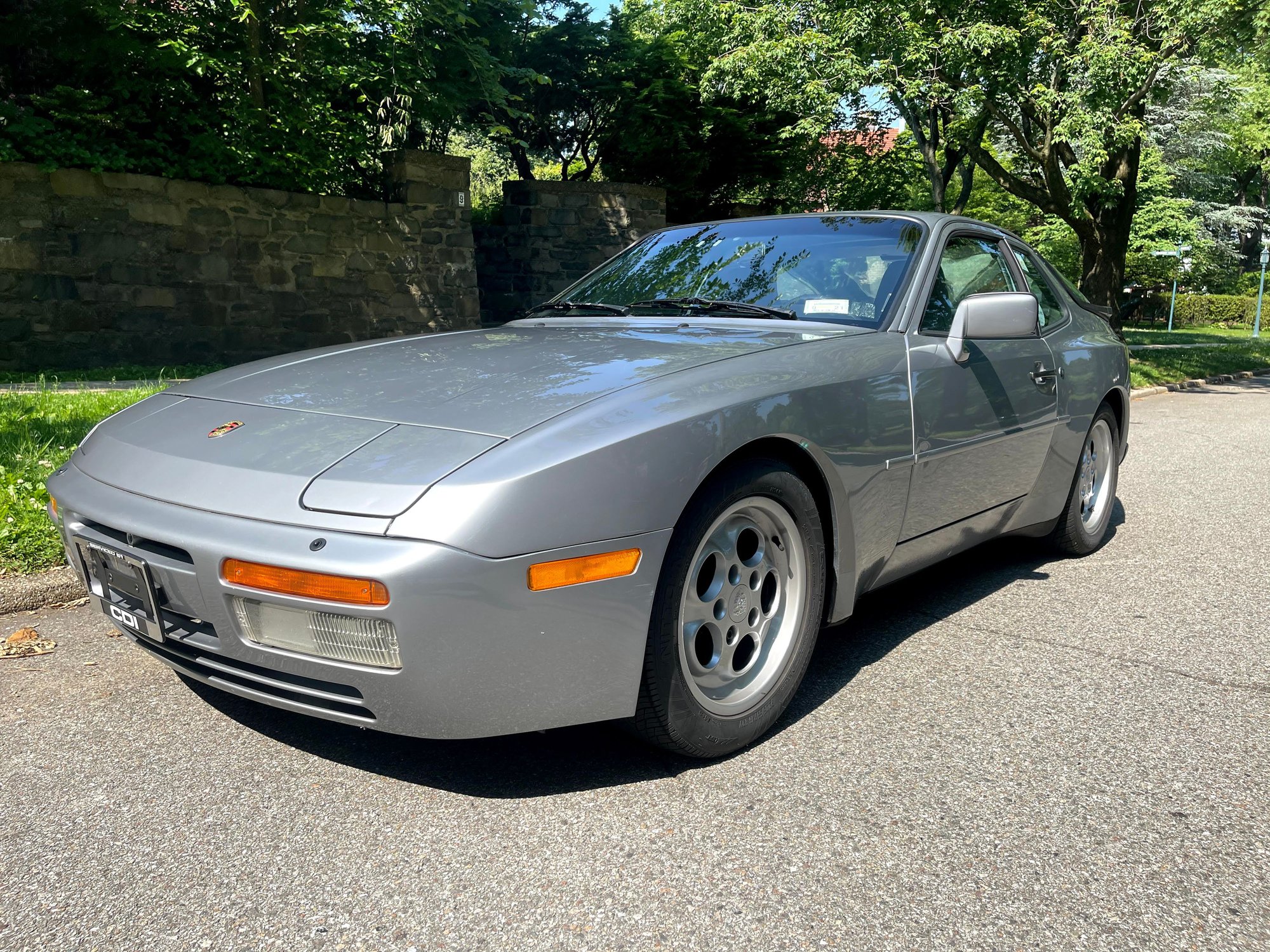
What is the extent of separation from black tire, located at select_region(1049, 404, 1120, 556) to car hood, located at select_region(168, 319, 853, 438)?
1803 millimetres

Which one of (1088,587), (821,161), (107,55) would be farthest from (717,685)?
(821,161)

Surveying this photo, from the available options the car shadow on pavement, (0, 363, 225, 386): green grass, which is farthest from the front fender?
(0, 363, 225, 386): green grass

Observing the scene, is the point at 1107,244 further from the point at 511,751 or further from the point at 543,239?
the point at 511,751

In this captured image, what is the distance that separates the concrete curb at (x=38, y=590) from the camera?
146 inches

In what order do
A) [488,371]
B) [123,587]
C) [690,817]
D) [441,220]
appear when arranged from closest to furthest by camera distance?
[690,817]
[123,587]
[488,371]
[441,220]

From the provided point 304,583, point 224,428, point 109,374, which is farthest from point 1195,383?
point 304,583

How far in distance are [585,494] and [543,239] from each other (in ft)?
45.3

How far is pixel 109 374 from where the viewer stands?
952 cm

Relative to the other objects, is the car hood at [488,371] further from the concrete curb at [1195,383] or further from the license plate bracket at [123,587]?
the concrete curb at [1195,383]

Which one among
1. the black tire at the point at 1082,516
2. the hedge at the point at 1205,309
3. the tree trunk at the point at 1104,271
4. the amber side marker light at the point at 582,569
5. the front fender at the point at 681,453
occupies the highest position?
the front fender at the point at 681,453

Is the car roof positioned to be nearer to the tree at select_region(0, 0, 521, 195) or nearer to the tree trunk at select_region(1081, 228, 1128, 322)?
the tree at select_region(0, 0, 521, 195)

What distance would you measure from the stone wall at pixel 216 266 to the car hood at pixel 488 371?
8059mm

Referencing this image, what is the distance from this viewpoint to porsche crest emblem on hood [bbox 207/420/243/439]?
2.62 m

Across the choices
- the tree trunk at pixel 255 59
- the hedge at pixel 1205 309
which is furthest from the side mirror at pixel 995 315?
the hedge at pixel 1205 309
